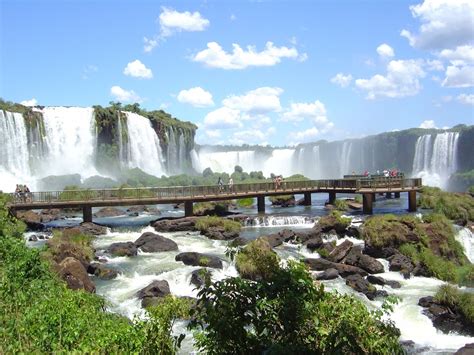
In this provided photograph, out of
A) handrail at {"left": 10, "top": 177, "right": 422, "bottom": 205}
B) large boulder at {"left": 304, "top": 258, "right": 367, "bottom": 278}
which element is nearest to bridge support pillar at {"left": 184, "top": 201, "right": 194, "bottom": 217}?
handrail at {"left": 10, "top": 177, "right": 422, "bottom": 205}

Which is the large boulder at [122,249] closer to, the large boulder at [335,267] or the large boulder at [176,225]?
the large boulder at [176,225]

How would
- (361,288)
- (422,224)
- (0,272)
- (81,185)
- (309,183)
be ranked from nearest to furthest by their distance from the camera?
1. (0,272)
2. (361,288)
3. (422,224)
4. (309,183)
5. (81,185)

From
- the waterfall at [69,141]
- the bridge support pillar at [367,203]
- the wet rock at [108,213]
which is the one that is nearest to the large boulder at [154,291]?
the bridge support pillar at [367,203]

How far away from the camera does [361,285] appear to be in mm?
17875

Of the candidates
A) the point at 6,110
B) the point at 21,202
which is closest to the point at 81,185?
the point at 6,110

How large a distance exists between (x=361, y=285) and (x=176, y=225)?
1392 cm

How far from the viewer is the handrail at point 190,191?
103 ft

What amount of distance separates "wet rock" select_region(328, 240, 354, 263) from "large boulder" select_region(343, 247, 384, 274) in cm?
23

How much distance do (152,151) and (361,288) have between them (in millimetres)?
49466

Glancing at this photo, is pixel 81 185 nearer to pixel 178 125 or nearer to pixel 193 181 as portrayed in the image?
pixel 193 181

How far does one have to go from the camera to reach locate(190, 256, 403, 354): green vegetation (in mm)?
6125

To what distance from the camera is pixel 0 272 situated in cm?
1276

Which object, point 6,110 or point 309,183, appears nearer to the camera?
point 309,183

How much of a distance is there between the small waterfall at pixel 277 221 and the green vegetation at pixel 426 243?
608 centimetres
